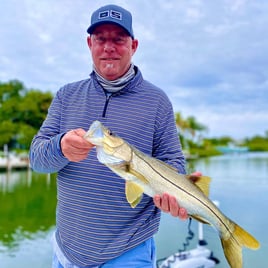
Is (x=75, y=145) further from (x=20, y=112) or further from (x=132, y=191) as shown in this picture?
(x=20, y=112)

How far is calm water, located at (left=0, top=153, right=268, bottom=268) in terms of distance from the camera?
23.7ft

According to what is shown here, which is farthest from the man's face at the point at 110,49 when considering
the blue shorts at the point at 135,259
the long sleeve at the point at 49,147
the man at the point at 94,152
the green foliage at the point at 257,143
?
the green foliage at the point at 257,143

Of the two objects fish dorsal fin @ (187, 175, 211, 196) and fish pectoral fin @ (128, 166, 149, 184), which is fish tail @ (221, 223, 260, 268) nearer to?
fish dorsal fin @ (187, 175, 211, 196)

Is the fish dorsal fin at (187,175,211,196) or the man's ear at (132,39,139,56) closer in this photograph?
the fish dorsal fin at (187,175,211,196)

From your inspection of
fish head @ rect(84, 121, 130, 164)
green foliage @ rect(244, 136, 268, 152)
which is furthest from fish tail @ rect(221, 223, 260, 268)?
green foliage @ rect(244, 136, 268, 152)

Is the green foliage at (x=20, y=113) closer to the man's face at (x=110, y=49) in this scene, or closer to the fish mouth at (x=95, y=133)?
the man's face at (x=110, y=49)

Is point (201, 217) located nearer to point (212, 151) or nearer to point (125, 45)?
point (125, 45)

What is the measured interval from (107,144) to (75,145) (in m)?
0.11

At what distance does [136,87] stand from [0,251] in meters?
7.11

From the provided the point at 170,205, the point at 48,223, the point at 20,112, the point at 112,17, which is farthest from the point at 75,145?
the point at 20,112

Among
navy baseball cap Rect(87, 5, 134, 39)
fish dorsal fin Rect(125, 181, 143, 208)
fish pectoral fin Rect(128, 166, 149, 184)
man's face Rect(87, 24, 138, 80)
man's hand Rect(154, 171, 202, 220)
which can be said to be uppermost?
navy baseball cap Rect(87, 5, 134, 39)

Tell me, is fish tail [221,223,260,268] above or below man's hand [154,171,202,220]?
below

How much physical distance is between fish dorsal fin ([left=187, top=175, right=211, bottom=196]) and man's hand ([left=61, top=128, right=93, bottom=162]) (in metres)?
0.47

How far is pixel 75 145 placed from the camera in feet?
4.22
